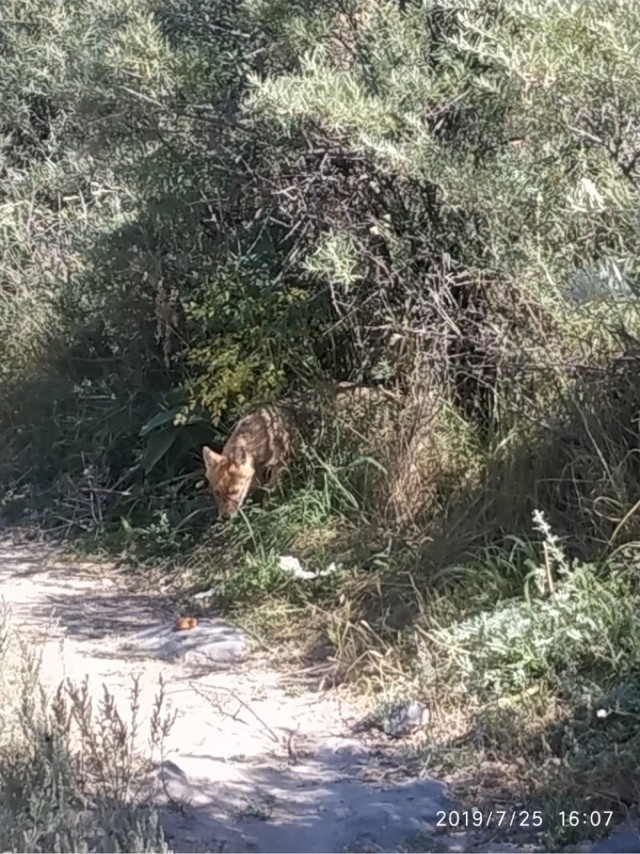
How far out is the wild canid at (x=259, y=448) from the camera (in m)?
6.57

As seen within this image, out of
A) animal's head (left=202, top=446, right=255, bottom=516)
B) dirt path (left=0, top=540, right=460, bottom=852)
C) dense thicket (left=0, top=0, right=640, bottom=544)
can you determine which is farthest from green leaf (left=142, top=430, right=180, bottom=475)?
dirt path (left=0, top=540, right=460, bottom=852)

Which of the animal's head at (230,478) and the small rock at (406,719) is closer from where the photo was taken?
the small rock at (406,719)

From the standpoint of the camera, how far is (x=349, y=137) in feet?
19.1

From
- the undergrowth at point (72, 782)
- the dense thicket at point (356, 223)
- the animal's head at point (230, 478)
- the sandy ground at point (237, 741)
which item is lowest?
the sandy ground at point (237, 741)

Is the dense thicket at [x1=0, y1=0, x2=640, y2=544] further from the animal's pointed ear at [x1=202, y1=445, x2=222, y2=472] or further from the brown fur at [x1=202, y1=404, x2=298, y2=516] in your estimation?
the animal's pointed ear at [x1=202, y1=445, x2=222, y2=472]

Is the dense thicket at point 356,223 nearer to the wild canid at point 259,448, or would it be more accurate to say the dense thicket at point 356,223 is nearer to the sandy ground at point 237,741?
the wild canid at point 259,448

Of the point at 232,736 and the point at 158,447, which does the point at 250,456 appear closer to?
the point at 158,447

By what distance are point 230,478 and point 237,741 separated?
223 cm

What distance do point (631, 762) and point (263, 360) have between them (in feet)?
11.7

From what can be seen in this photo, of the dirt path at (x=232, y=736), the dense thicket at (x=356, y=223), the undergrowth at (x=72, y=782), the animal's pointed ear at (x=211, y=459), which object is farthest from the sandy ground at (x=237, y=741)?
the dense thicket at (x=356, y=223)

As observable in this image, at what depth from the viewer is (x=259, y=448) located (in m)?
6.61

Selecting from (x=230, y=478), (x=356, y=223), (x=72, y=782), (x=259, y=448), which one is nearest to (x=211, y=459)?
(x=230, y=478)

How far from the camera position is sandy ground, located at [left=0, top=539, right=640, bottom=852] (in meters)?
3.83

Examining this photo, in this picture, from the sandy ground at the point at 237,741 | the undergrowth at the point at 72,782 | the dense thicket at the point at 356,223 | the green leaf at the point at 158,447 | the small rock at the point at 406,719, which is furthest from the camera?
the green leaf at the point at 158,447
